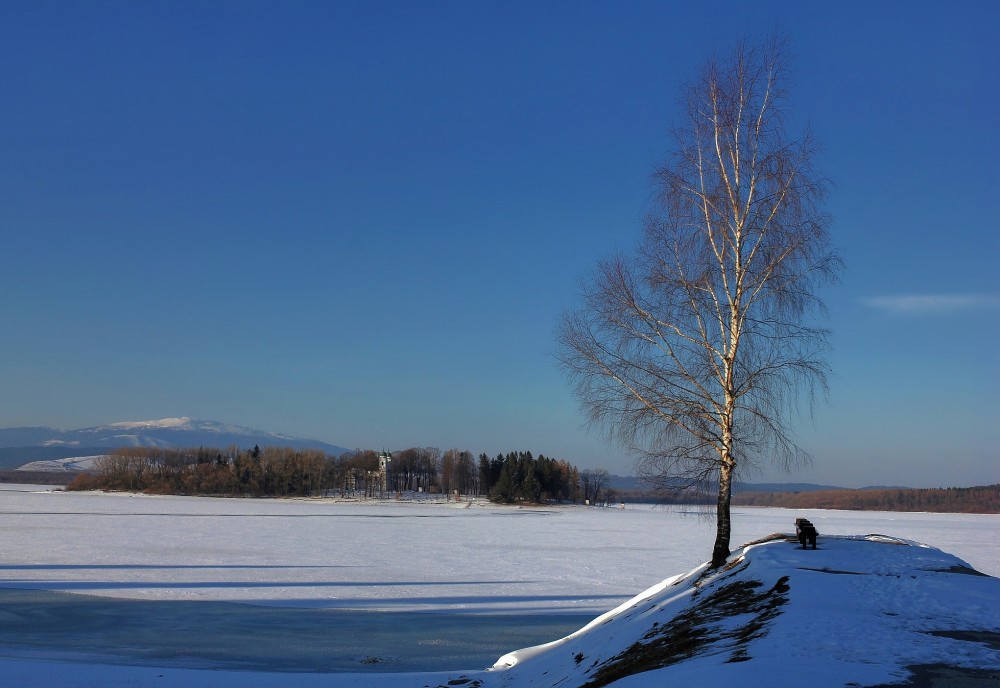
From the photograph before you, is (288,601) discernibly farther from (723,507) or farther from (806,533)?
(806,533)

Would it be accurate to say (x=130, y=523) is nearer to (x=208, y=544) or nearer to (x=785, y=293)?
(x=208, y=544)

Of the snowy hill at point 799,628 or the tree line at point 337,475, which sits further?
the tree line at point 337,475

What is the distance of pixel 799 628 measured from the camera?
7.80m

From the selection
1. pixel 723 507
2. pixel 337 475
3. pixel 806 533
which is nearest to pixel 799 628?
pixel 806 533

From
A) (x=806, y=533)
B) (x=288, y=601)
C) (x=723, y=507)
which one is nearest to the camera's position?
(x=806, y=533)

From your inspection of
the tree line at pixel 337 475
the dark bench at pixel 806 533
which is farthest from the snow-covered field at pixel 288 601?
the tree line at pixel 337 475

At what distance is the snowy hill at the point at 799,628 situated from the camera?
6.55 m

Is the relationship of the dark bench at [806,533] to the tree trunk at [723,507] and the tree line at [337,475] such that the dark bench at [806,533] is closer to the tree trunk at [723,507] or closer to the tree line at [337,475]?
the tree trunk at [723,507]

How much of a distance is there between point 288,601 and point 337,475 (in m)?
131

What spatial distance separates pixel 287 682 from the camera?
11.3m

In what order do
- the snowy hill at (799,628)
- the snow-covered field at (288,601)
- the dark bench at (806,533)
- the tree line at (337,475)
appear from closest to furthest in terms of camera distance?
the snowy hill at (799,628) < the snow-covered field at (288,601) < the dark bench at (806,533) < the tree line at (337,475)

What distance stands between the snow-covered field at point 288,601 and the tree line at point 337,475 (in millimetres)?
90557

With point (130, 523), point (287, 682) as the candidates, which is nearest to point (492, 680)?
point (287, 682)

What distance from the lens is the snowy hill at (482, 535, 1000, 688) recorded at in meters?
6.55
